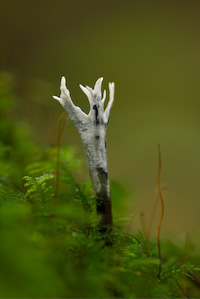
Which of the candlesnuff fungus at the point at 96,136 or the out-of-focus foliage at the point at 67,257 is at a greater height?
the candlesnuff fungus at the point at 96,136

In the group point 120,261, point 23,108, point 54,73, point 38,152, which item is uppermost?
point 54,73

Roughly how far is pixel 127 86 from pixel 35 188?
3338 millimetres

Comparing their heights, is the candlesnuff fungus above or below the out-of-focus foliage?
above

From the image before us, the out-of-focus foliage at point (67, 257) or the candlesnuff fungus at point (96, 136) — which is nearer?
the out-of-focus foliage at point (67, 257)

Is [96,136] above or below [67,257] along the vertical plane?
above

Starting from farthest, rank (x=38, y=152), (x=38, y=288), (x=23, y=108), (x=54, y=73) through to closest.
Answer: (x=54, y=73), (x=23, y=108), (x=38, y=152), (x=38, y=288)

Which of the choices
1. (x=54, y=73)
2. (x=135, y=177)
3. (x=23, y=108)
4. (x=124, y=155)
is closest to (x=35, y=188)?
(x=23, y=108)

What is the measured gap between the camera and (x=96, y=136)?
0.44m

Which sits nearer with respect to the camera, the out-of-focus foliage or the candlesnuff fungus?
the out-of-focus foliage

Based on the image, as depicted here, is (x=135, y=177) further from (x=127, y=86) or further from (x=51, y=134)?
(x=51, y=134)

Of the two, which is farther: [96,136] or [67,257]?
[96,136]

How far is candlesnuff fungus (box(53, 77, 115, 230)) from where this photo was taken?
438 mm

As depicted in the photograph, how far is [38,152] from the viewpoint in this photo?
82 centimetres

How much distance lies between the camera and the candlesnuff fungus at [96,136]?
438 mm
